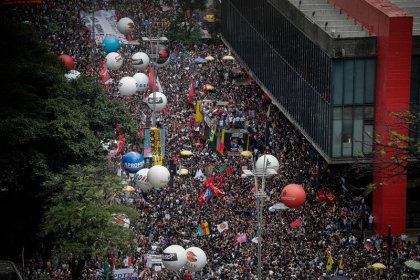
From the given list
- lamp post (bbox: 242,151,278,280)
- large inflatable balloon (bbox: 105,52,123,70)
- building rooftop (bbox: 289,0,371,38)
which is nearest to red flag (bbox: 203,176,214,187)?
lamp post (bbox: 242,151,278,280)

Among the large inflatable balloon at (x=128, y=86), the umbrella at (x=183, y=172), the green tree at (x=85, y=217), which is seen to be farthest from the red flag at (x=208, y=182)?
the large inflatable balloon at (x=128, y=86)

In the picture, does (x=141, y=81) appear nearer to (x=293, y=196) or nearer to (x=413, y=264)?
(x=293, y=196)

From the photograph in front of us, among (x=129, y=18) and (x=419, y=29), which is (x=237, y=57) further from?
(x=419, y=29)

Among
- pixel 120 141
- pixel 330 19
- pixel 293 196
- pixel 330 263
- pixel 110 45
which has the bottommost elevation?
pixel 330 263

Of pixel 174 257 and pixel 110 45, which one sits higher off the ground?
pixel 110 45

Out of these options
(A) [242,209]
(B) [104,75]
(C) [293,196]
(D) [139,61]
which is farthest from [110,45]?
(C) [293,196]

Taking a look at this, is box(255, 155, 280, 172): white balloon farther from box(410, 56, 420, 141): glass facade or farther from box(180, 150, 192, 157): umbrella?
box(180, 150, 192, 157): umbrella

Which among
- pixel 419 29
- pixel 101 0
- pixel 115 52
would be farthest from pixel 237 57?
pixel 419 29
